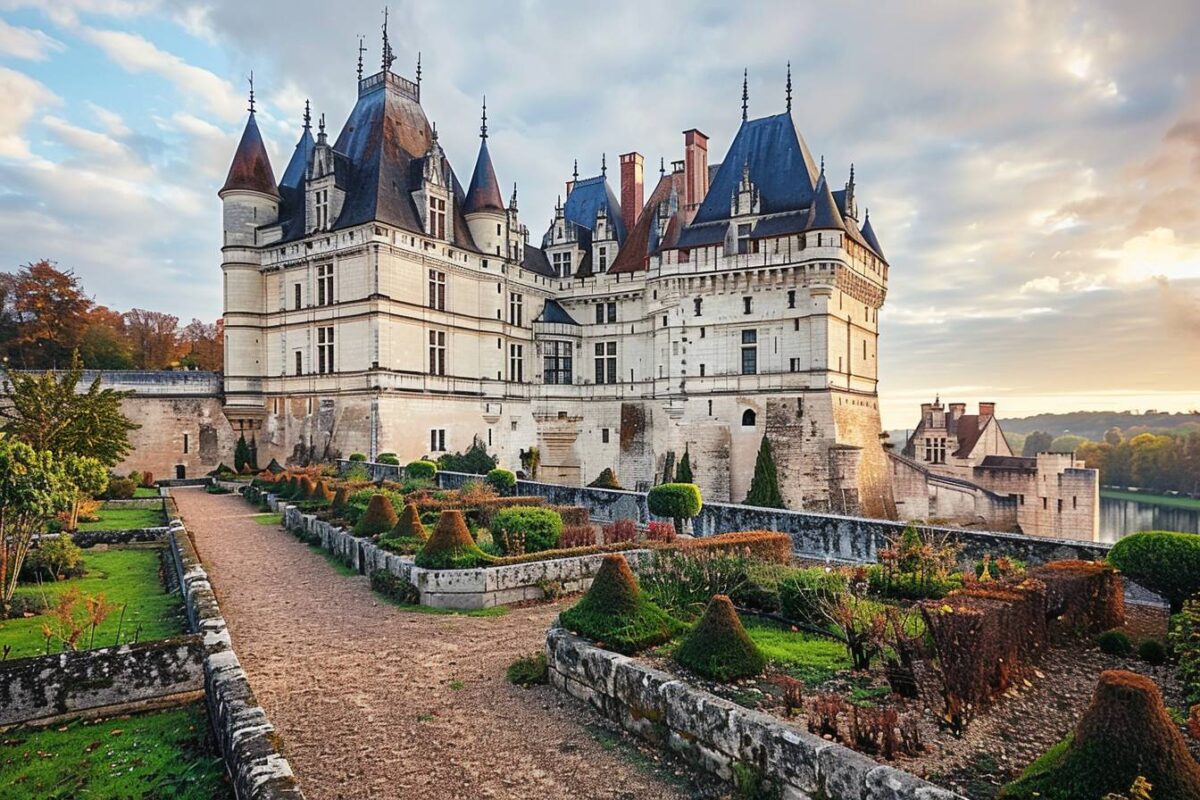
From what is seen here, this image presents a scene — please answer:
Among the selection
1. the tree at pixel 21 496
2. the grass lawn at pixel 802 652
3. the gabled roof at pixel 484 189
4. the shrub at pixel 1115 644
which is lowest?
the grass lawn at pixel 802 652

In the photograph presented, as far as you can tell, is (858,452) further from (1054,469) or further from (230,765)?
(230,765)

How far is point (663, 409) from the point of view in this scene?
30609 millimetres

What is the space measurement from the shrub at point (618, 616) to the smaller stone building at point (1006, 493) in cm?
2469

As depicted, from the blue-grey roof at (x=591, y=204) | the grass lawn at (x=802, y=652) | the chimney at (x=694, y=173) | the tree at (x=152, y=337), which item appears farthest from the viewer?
the tree at (x=152, y=337)

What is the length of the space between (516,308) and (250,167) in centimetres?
1331

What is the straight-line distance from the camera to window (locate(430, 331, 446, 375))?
2998 cm

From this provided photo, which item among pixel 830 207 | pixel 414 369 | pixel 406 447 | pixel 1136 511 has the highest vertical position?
pixel 830 207

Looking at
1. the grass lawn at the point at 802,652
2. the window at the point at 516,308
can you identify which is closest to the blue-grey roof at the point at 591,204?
the window at the point at 516,308

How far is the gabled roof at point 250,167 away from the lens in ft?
101

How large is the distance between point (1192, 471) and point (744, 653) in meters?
72.2

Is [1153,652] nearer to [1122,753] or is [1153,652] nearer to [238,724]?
[1122,753]

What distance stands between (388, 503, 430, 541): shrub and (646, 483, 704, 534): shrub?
4.61m

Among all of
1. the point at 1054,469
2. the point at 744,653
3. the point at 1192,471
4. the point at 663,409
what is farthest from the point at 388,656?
the point at 1192,471

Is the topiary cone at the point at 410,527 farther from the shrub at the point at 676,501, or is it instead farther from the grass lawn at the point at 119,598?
the shrub at the point at 676,501
